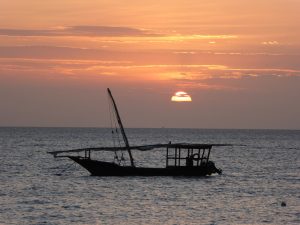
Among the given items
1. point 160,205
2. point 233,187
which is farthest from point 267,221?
point 233,187

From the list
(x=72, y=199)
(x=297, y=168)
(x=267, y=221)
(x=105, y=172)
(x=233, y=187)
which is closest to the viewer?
(x=267, y=221)

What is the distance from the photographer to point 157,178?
68.4 meters

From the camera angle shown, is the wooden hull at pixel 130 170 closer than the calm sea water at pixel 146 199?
No

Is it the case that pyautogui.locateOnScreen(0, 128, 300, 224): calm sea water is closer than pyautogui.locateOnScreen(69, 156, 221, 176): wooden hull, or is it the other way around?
pyautogui.locateOnScreen(0, 128, 300, 224): calm sea water

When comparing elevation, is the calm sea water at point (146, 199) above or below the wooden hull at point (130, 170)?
below

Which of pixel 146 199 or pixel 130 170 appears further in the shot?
pixel 130 170

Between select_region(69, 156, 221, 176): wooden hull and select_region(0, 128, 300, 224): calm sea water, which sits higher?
select_region(69, 156, 221, 176): wooden hull

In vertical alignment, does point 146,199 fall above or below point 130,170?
below

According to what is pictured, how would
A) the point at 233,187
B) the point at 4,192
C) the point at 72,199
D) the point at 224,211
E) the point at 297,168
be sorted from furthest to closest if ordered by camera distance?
the point at 297,168 < the point at 233,187 < the point at 4,192 < the point at 72,199 < the point at 224,211

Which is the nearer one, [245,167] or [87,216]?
[87,216]

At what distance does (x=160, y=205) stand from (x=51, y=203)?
7565 mm

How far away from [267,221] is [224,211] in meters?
4.52

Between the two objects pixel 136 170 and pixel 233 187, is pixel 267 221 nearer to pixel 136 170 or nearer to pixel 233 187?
pixel 233 187

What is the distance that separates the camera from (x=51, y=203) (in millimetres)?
50688
